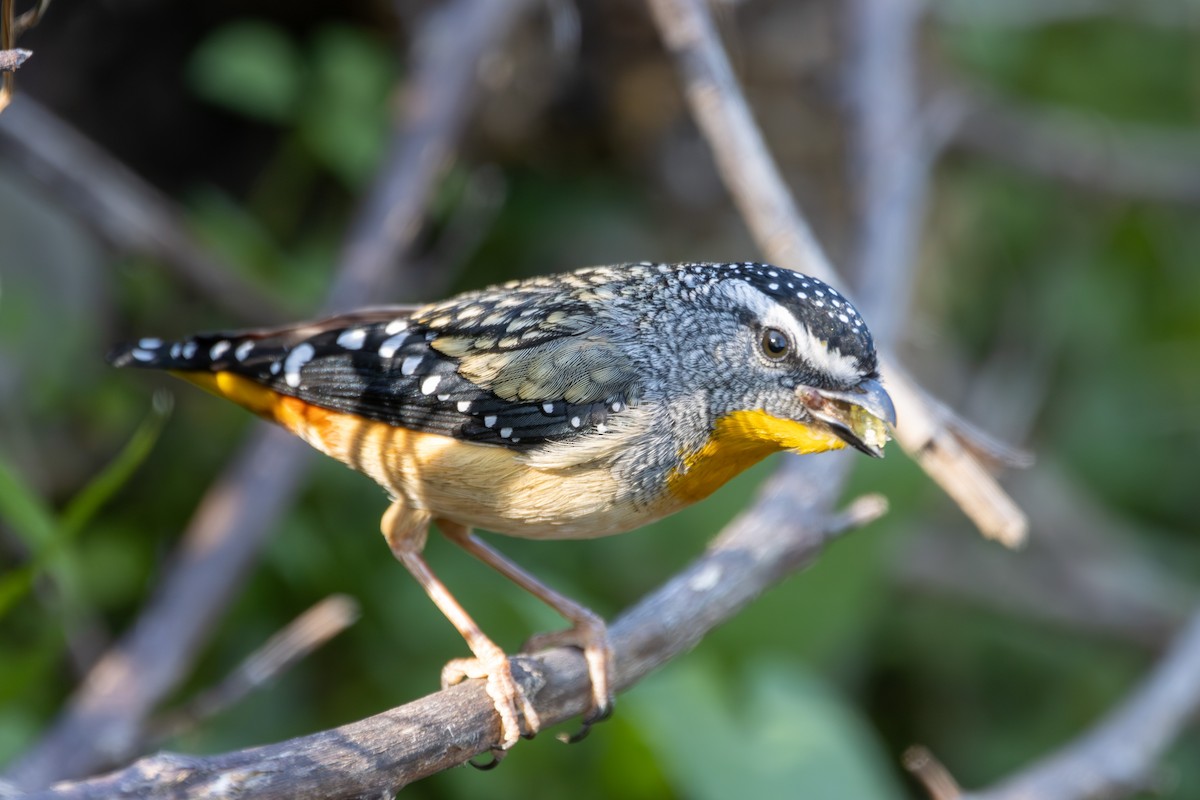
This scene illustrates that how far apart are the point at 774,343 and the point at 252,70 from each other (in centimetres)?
332

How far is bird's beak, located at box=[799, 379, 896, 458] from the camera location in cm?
290

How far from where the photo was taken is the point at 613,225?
679 cm

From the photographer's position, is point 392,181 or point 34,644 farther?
point 392,181

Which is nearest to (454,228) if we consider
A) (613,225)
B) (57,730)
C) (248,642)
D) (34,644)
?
(613,225)

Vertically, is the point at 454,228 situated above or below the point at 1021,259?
above

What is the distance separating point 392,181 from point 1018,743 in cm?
409

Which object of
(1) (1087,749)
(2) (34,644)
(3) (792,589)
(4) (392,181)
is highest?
(4) (392,181)

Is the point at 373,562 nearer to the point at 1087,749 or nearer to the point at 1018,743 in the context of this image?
the point at 1087,749

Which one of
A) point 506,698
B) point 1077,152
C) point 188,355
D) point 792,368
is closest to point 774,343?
point 792,368

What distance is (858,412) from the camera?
296 cm

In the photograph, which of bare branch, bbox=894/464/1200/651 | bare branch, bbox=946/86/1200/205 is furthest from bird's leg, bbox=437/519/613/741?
bare branch, bbox=946/86/1200/205

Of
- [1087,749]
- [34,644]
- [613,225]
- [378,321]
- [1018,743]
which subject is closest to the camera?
[378,321]

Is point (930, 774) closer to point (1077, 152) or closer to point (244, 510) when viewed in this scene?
point (244, 510)

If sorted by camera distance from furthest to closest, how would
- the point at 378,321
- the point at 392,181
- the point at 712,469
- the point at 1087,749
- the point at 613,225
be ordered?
the point at 613,225
the point at 392,181
the point at 1087,749
the point at 378,321
the point at 712,469
